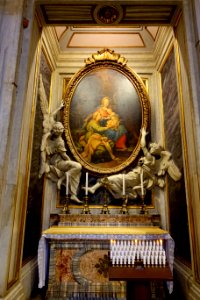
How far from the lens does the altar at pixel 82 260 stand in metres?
3.79

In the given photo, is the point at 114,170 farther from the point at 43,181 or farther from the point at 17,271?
the point at 17,271

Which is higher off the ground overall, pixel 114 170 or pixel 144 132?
pixel 144 132

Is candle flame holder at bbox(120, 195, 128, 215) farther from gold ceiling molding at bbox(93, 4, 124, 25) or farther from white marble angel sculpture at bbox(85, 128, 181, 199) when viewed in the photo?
gold ceiling molding at bbox(93, 4, 124, 25)

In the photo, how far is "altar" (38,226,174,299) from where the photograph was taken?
3789 millimetres

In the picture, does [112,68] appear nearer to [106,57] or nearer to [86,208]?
[106,57]

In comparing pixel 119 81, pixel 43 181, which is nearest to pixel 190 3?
pixel 119 81

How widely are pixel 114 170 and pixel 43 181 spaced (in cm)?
151

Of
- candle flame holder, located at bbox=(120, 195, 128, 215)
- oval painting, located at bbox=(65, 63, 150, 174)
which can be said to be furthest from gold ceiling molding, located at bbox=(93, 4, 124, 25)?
candle flame holder, located at bbox=(120, 195, 128, 215)

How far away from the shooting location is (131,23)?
4.36 meters

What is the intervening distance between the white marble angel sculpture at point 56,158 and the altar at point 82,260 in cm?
129

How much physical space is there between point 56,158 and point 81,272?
7.72 ft

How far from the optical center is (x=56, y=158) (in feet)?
17.6

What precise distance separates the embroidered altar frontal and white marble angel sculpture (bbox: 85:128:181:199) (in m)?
1.39

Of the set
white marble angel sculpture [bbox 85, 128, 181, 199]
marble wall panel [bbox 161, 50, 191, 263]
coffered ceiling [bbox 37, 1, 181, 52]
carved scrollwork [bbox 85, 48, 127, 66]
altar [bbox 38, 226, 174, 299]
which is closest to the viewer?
altar [bbox 38, 226, 174, 299]
